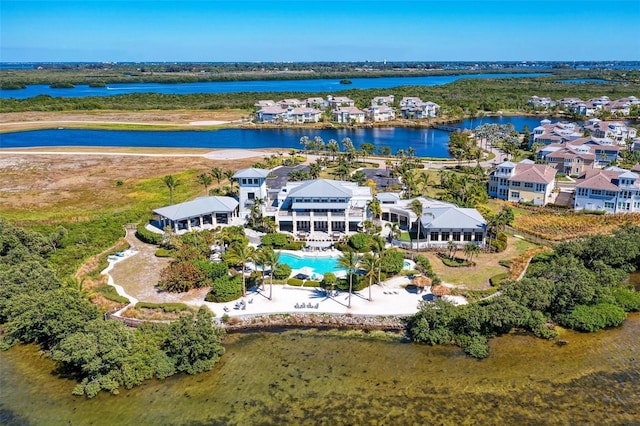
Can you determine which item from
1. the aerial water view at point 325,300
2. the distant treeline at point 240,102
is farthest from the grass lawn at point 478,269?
the distant treeline at point 240,102

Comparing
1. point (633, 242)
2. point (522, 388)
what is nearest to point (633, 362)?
point (522, 388)

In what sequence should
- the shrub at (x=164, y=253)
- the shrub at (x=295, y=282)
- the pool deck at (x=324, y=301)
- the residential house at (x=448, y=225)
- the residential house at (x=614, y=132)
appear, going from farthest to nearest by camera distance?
the residential house at (x=614, y=132) < the residential house at (x=448, y=225) < the shrub at (x=164, y=253) < the shrub at (x=295, y=282) < the pool deck at (x=324, y=301)

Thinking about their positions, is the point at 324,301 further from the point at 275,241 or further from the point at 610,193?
the point at 610,193

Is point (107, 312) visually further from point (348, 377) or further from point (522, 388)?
point (522, 388)

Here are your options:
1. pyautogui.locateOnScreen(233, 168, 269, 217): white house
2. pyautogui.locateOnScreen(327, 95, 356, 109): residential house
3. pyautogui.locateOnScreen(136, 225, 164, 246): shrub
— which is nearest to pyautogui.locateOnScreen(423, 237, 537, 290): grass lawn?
pyautogui.locateOnScreen(233, 168, 269, 217): white house

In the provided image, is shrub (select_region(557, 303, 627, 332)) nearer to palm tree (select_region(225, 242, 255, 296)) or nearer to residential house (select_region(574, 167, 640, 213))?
palm tree (select_region(225, 242, 255, 296))

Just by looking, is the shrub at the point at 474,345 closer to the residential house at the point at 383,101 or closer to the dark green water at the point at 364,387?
the dark green water at the point at 364,387
